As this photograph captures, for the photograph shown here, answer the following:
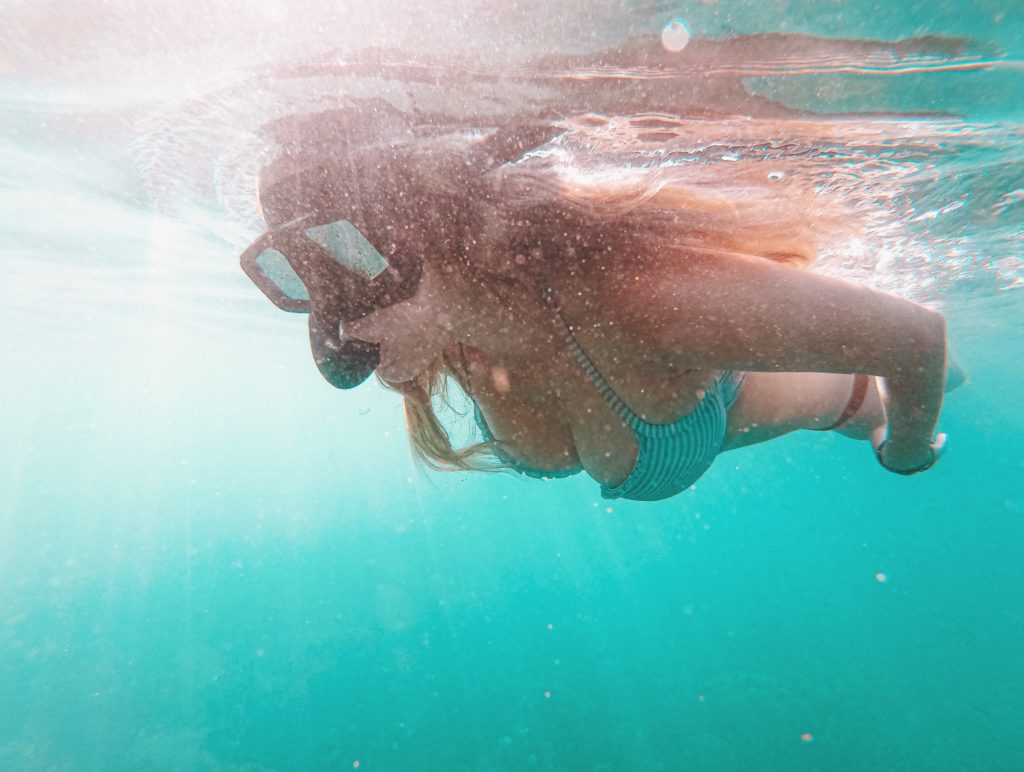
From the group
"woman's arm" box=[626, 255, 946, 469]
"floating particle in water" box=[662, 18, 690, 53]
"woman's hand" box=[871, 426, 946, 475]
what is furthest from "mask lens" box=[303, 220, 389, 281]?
"floating particle in water" box=[662, 18, 690, 53]

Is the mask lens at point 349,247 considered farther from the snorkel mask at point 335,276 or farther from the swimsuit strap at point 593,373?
the swimsuit strap at point 593,373

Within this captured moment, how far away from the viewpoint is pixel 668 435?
238 cm

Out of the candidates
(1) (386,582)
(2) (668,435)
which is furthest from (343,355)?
(1) (386,582)

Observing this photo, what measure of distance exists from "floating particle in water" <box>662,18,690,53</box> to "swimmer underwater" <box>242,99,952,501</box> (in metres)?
1.68

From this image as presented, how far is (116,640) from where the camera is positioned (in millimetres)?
25531

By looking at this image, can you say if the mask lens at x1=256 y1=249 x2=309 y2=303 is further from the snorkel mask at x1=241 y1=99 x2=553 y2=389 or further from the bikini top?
the bikini top

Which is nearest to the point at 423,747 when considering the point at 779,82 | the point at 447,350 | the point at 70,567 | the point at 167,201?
the point at 167,201

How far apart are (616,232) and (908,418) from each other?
1420 millimetres

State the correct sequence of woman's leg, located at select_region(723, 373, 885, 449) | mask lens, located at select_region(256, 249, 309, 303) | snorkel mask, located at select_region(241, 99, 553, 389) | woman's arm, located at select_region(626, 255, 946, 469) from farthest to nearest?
woman's leg, located at select_region(723, 373, 885, 449)
mask lens, located at select_region(256, 249, 309, 303)
snorkel mask, located at select_region(241, 99, 553, 389)
woman's arm, located at select_region(626, 255, 946, 469)

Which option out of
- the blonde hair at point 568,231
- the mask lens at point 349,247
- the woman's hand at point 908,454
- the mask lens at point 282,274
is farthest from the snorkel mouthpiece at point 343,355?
the woman's hand at point 908,454

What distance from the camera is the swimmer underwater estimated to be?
1723 millimetres

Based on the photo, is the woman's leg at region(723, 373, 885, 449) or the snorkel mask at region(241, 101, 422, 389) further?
the woman's leg at region(723, 373, 885, 449)

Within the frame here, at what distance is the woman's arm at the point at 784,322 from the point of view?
164 cm

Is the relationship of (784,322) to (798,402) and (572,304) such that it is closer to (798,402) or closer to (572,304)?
(572,304)
